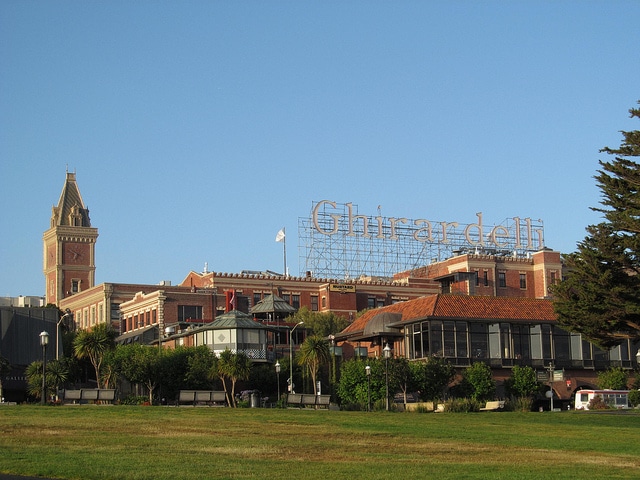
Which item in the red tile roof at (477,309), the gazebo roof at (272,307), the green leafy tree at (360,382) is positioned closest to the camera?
the green leafy tree at (360,382)

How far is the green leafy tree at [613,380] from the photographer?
3312 inches

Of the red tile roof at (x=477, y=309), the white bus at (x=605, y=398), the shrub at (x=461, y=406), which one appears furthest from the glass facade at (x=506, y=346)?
the shrub at (x=461, y=406)

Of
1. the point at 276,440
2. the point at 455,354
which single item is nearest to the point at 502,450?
the point at 276,440

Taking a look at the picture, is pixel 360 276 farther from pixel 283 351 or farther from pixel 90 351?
pixel 90 351

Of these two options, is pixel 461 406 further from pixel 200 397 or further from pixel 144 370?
pixel 144 370

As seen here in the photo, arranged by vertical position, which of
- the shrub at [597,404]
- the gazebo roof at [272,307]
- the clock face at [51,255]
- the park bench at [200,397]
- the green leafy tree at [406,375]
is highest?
the clock face at [51,255]

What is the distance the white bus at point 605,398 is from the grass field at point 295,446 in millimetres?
30641

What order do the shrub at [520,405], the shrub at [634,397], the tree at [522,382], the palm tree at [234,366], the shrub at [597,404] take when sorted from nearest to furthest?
the shrub at [520,405], the shrub at [597,404], the palm tree at [234,366], the shrub at [634,397], the tree at [522,382]

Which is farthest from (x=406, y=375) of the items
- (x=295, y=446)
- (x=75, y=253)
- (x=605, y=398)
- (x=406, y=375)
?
(x=75, y=253)

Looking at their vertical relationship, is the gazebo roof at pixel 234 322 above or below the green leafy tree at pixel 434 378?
above

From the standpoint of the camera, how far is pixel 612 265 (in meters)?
55.2

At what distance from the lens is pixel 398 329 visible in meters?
88.8

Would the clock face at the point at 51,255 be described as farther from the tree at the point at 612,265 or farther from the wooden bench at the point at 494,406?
the tree at the point at 612,265

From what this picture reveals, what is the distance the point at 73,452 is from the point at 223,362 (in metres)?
46.2
